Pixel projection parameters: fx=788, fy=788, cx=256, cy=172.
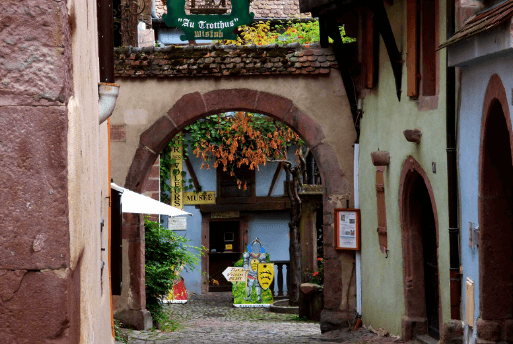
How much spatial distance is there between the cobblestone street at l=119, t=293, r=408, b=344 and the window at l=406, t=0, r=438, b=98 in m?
2.63

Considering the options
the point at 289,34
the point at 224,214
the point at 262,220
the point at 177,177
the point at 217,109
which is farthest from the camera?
the point at 262,220

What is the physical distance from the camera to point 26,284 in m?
2.18

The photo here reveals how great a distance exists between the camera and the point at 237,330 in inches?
453

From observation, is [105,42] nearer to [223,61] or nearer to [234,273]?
[223,61]

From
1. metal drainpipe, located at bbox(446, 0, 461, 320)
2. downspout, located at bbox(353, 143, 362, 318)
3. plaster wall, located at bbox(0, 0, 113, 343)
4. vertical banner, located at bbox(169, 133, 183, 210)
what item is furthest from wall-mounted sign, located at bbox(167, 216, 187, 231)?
plaster wall, located at bbox(0, 0, 113, 343)

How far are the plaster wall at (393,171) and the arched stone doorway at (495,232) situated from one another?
938 millimetres

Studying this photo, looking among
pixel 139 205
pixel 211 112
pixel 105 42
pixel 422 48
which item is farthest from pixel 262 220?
pixel 105 42

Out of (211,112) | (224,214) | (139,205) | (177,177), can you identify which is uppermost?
(211,112)

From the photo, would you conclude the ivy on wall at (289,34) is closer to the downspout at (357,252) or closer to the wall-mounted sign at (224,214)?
the wall-mounted sign at (224,214)

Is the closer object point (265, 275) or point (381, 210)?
point (381, 210)

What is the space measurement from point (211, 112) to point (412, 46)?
3.54 m

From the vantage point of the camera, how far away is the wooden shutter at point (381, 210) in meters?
8.83

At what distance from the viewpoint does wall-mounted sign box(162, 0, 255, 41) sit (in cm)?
1029

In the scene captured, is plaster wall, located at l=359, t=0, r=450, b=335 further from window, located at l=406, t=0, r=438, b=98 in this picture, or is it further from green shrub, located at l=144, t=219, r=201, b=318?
green shrub, located at l=144, t=219, r=201, b=318
